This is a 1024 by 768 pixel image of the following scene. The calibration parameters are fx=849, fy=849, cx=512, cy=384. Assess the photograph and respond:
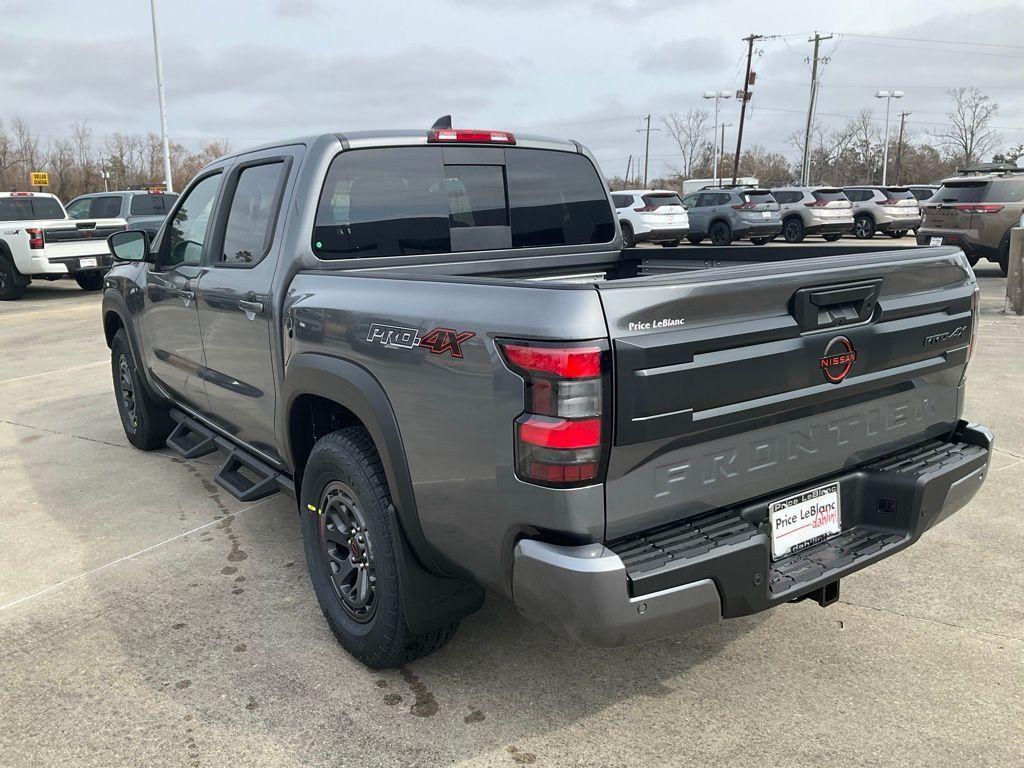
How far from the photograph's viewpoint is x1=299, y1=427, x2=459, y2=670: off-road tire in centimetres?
276

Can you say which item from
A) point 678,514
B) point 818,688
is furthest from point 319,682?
point 818,688

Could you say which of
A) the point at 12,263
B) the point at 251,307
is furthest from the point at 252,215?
the point at 12,263

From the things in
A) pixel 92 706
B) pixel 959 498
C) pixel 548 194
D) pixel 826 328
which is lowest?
pixel 92 706

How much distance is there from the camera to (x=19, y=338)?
1121cm

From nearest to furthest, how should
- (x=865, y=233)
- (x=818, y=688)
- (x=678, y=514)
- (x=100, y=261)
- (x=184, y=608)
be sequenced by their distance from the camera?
1. (x=678, y=514)
2. (x=818, y=688)
3. (x=184, y=608)
4. (x=100, y=261)
5. (x=865, y=233)

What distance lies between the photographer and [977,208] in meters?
14.5

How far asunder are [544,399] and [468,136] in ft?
6.54

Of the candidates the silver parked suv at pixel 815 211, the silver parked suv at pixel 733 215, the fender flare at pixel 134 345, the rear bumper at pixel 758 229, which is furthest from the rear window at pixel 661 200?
the fender flare at pixel 134 345

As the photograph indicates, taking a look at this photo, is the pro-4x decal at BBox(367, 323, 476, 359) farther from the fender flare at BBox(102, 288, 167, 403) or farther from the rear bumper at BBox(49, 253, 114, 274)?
the rear bumper at BBox(49, 253, 114, 274)

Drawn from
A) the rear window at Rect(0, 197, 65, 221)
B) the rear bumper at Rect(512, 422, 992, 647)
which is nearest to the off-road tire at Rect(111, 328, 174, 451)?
the rear bumper at Rect(512, 422, 992, 647)

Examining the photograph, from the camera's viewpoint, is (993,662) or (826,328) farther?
(993,662)

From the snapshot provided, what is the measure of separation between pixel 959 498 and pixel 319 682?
91.3 inches

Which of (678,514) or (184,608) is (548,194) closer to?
(678,514)

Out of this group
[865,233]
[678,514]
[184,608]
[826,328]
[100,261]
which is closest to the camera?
[678,514]
